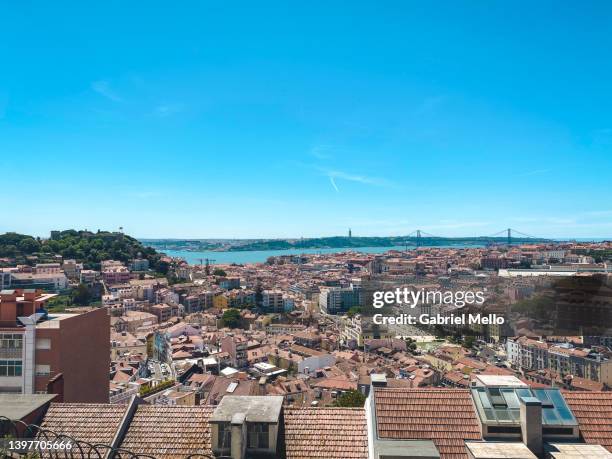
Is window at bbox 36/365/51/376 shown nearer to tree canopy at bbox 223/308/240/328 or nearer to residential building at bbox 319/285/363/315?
tree canopy at bbox 223/308/240/328

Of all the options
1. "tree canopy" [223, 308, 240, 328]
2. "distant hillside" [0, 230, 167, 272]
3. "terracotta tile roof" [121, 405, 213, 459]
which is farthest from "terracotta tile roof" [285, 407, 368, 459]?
"distant hillside" [0, 230, 167, 272]

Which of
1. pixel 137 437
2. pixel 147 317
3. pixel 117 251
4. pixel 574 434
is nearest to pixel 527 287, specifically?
pixel 574 434

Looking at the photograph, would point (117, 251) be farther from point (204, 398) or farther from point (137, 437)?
point (137, 437)

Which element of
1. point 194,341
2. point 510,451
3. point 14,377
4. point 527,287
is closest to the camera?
point 510,451

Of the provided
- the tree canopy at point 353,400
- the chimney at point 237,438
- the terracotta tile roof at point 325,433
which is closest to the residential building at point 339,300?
the tree canopy at point 353,400

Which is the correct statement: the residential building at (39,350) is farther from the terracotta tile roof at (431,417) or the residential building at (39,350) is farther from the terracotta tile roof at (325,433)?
the terracotta tile roof at (431,417)

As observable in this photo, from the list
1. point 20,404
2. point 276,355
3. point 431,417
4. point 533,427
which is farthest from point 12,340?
point 276,355
